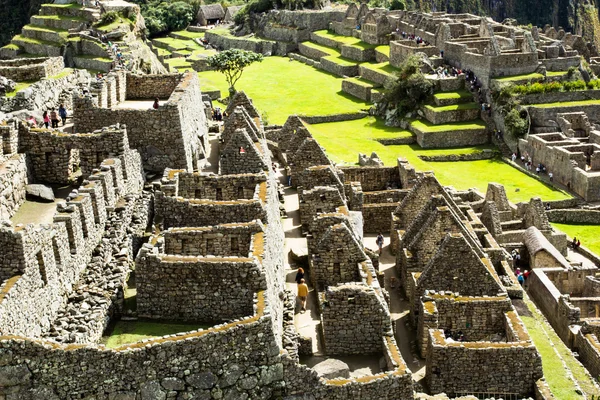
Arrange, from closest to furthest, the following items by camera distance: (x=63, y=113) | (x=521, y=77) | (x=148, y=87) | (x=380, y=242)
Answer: (x=63, y=113) < (x=380, y=242) < (x=148, y=87) < (x=521, y=77)

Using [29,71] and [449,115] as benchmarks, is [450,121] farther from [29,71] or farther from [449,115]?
[29,71]

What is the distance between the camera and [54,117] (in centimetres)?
3048

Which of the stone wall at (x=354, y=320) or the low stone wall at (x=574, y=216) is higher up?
the stone wall at (x=354, y=320)

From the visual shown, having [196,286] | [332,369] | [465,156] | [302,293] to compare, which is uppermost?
[196,286]

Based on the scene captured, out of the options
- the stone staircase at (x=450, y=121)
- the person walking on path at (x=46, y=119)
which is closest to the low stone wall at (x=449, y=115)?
the stone staircase at (x=450, y=121)

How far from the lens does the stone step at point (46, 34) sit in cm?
7362

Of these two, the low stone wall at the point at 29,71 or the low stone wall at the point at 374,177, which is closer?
the low stone wall at the point at 29,71

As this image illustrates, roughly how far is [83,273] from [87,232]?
1.08 m

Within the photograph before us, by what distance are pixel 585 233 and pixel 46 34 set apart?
47124mm

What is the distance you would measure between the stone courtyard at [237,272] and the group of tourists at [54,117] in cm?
60

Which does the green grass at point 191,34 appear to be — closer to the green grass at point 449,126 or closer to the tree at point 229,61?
the tree at point 229,61

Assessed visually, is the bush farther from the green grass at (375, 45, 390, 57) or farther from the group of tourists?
the group of tourists

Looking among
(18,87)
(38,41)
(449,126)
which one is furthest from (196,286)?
(449,126)

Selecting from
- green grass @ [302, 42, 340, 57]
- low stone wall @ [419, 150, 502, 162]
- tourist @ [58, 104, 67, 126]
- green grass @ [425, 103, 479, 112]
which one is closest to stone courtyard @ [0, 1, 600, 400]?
tourist @ [58, 104, 67, 126]
